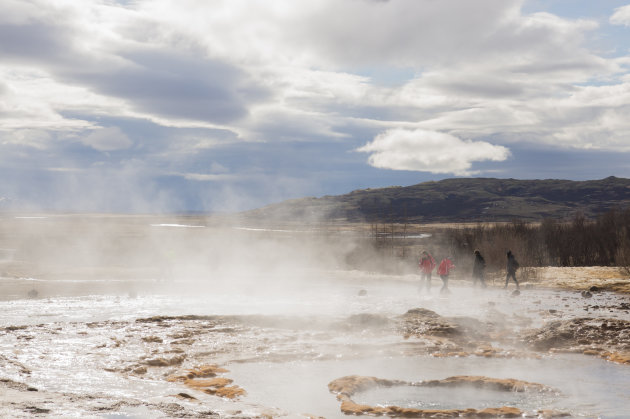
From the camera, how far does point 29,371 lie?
10.5 metres

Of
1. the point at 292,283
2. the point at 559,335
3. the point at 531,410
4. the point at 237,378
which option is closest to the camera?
the point at 531,410

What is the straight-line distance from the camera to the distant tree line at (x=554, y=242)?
36000mm

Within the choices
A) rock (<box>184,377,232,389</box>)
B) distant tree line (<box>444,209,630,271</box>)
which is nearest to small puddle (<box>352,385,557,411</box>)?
rock (<box>184,377,232,389</box>)

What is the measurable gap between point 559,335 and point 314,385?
23.5ft

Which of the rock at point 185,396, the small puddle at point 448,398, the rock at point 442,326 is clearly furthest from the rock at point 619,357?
the rock at point 185,396

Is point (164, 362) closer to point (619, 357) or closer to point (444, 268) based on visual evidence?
point (619, 357)

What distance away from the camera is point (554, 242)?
40438mm

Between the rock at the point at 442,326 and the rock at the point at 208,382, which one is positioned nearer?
the rock at the point at 208,382

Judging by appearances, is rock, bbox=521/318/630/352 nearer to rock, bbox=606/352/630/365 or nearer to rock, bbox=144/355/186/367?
rock, bbox=606/352/630/365

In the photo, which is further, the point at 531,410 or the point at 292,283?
the point at 292,283

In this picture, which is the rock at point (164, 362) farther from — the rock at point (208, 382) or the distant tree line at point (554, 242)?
the distant tree line at point (554, 242)

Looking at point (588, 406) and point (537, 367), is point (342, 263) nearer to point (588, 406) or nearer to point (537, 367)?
point (537, 367)

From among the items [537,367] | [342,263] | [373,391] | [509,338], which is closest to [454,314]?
[509,338]

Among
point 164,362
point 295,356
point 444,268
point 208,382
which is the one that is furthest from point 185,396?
point 444,268
